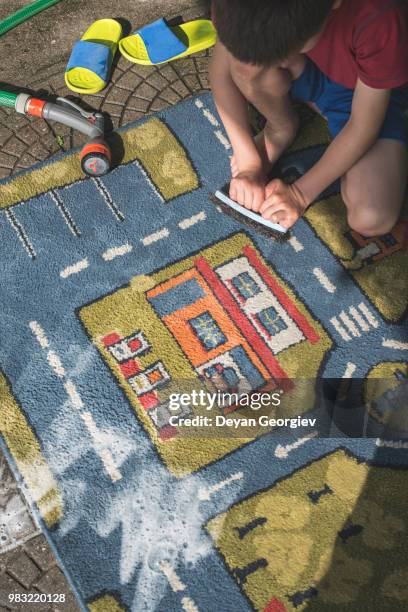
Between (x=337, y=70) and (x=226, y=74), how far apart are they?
266mm

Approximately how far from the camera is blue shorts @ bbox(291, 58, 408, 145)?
4.88ft

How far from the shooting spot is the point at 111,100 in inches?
71.4

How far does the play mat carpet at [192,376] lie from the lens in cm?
129

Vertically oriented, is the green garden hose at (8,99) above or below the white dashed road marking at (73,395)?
above

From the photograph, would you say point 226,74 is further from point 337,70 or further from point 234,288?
point 234,288

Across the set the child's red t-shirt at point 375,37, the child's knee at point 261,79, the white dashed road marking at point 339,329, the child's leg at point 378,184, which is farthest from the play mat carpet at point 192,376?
the child's red t-shirt at point 375,37

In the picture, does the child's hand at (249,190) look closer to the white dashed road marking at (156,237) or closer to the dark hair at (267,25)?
the white dashed road marking at (156,237)

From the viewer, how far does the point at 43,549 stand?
131 centimetres

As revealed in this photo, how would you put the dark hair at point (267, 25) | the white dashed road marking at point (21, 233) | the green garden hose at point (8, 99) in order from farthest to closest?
the green garden hose at point (8, 99) → the white dashed road marking at point (21, 233) → the dark hair at point (267, 25)

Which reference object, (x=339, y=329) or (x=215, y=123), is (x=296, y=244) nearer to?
(x=339, y=329)

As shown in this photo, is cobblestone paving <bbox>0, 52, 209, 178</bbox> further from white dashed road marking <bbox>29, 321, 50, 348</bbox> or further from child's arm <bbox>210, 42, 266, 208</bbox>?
white dashed road marking <bbox>29, 321, 50, 348</bbox>

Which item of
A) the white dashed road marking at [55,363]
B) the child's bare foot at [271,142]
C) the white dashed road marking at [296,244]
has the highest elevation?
the child's bare foot at [271,142]

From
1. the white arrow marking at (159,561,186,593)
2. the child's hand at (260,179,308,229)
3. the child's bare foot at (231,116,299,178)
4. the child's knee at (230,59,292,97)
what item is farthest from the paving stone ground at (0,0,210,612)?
the white arrow marking at (159,561,186,593)

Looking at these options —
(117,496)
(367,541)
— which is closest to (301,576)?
(367,541)
